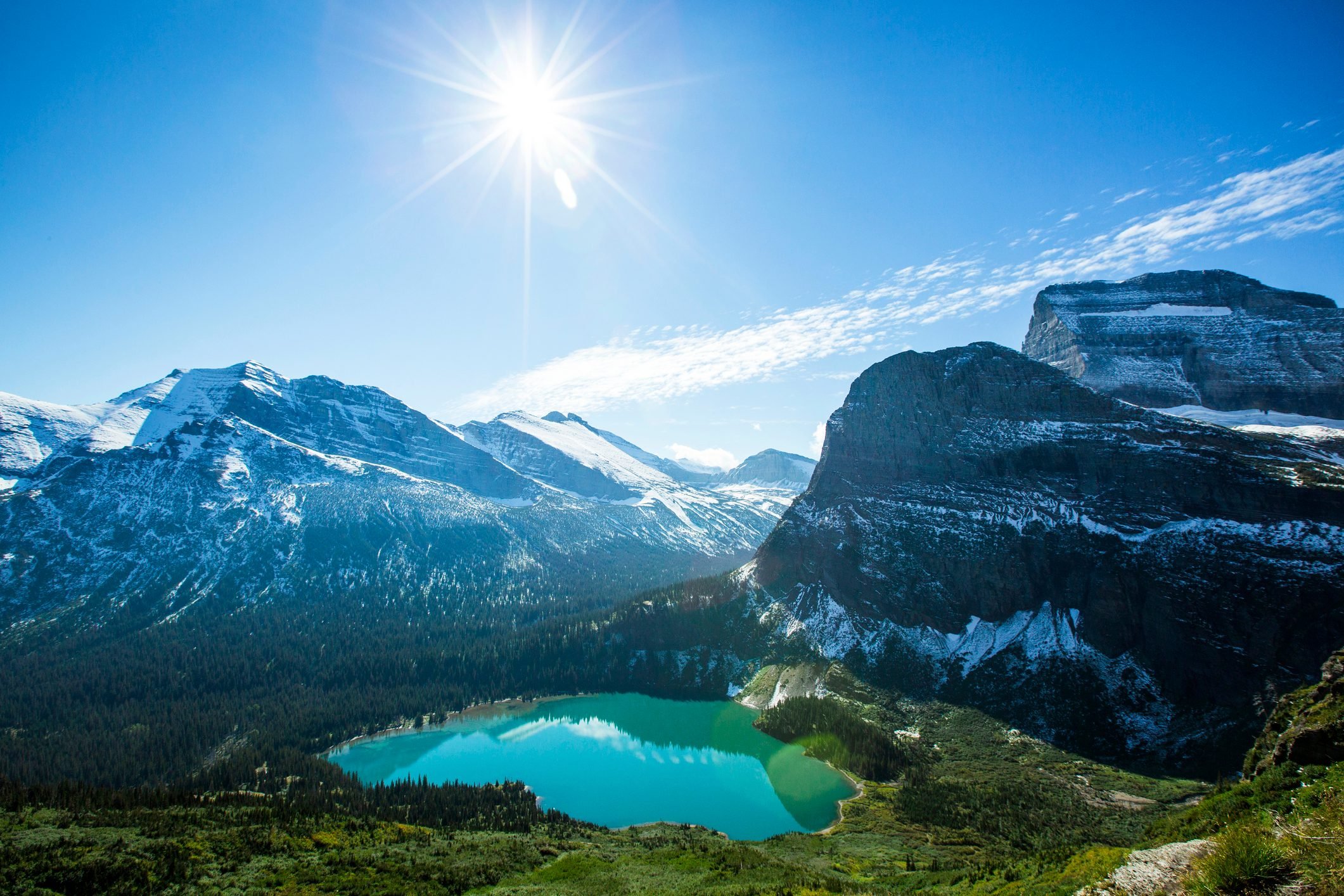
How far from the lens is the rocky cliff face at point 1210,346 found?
158 meters

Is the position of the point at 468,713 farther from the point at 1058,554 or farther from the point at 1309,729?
the point at 1309,729

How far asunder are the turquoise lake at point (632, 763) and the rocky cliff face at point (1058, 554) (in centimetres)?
3801

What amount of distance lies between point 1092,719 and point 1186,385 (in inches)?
4797

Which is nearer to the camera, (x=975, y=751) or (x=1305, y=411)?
(x=975, y=751)

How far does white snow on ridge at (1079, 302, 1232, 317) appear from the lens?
601ft

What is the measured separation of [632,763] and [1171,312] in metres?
211

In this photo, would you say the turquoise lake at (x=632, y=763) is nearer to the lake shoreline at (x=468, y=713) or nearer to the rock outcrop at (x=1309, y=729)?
the lake shoreline at (x=468, y=713)

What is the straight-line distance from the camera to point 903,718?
381 ft

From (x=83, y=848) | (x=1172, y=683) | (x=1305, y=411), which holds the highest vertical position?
(x=1305, y=411)

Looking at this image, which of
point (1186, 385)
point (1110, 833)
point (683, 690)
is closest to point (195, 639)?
point (683, 690)

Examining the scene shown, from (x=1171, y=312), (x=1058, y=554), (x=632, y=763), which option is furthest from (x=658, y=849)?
(x=1171, y=312)

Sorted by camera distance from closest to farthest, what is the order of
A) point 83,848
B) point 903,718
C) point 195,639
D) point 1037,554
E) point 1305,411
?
point 83,848 → point 903,718 → point 1037,554 → point 1305,411 → point 195,639

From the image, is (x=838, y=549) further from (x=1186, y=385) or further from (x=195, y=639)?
(x=195, y=639)

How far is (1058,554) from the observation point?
417ft
